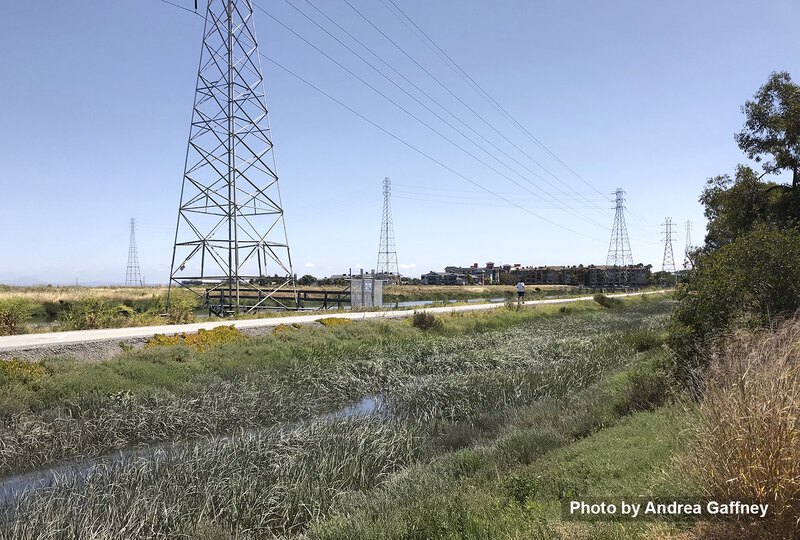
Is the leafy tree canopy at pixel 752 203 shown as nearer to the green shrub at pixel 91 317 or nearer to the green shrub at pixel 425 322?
the green shrub at pixel 425 322

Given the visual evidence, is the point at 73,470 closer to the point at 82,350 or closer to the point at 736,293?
the point at 82,350

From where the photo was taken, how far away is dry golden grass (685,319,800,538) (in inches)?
148

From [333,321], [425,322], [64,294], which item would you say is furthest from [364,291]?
[64,294]

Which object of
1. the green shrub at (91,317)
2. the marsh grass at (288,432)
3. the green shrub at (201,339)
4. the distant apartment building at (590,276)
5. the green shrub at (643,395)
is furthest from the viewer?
the distant apartment building at (590,276)

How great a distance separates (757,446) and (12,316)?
21960mm

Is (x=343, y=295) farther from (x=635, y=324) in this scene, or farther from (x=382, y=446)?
(x=382, y=446)

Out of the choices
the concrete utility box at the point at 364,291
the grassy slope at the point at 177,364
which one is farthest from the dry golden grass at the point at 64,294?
the grassy slope at the point at 177,364

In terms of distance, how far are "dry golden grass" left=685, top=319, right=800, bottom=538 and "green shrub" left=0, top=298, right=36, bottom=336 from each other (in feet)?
67.8

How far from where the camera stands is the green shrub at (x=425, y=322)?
26.4 metres

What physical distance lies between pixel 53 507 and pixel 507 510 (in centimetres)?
536

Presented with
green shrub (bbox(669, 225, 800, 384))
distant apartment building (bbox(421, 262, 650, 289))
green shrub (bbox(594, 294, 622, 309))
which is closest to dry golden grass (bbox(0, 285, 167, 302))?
green shrub (bbox(669, 225, 800, 384))

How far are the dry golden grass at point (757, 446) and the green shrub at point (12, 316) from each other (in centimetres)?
2068

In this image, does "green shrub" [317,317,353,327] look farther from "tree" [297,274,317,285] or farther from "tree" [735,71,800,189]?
"tree" [297,274,317,285]

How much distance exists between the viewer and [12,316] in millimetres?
18422
